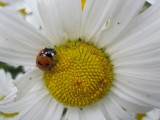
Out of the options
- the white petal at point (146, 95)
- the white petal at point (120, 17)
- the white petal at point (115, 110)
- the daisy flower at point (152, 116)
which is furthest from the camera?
the daisy flower at point (152, 116)

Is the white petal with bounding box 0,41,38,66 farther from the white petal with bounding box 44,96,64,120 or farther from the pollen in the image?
the white petal with bounding box 44,96,64,120

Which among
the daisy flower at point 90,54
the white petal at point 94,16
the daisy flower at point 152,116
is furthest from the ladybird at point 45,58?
the daisy flower at point 152,116

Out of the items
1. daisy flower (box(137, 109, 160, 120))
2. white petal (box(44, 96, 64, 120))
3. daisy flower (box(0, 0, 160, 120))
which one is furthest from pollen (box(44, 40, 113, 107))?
daisy flower (box(137, 109, 160, 120))

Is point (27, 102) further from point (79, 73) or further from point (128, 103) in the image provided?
point (128, 103)

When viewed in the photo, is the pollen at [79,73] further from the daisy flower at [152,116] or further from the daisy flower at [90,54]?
the daisy flower at [152,116]

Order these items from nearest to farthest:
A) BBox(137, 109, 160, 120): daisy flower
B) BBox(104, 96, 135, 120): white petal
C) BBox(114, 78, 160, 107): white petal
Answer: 1. BBox(114, 78, 160, 107): white petal
2. BBox(104, 96, 135, 120): white petal
3. BBox(137, 109, 160, 120): daisy flower

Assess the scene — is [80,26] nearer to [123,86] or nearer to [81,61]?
[81,61]

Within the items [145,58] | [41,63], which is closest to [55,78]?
[41,63]
